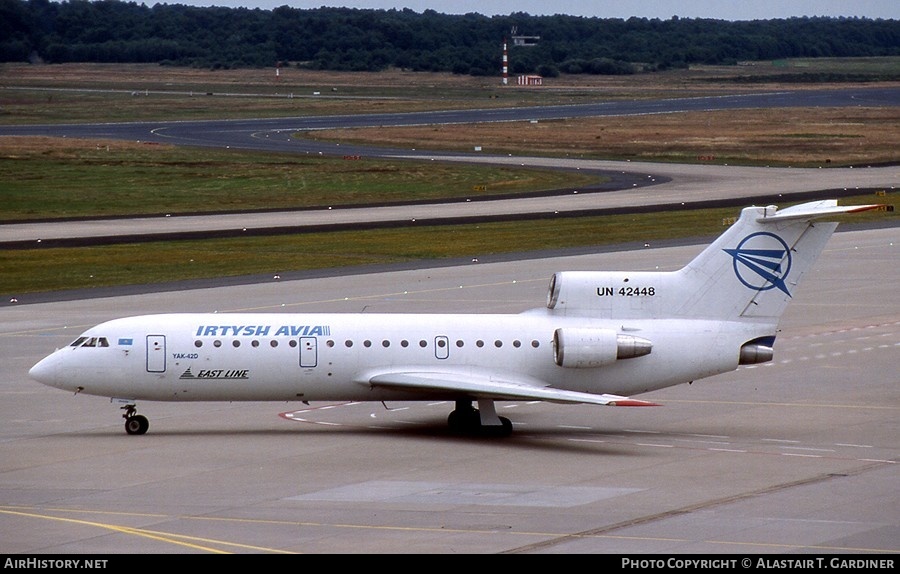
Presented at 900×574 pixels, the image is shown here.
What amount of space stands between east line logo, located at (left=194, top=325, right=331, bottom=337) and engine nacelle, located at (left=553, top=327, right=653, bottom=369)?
5.72m

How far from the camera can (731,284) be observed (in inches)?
1344

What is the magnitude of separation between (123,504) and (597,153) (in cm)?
10454

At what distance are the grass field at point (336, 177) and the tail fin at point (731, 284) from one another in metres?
30.2

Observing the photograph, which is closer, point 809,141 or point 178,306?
point 178,306

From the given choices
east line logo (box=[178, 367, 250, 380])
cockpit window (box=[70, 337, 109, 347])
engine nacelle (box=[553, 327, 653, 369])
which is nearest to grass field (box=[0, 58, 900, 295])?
cockpit window (box=[70, 337, 109, 347])

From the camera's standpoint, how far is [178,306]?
5241cm

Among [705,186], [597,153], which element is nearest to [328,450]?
[705,186]

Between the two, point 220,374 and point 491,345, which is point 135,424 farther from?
point 491,345

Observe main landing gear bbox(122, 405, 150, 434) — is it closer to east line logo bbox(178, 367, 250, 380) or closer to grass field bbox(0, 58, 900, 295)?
east line logo bbox(178, 367, 250, 380)

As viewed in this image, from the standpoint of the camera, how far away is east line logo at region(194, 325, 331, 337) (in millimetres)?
33312

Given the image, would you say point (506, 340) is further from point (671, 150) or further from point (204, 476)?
point (671, 150)

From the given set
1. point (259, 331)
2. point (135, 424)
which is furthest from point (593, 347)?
point (135, 424)

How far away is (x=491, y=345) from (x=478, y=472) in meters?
5.26

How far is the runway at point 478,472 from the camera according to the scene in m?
23.3
